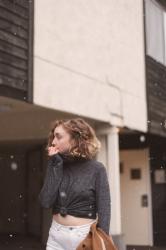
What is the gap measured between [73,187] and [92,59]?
708cm

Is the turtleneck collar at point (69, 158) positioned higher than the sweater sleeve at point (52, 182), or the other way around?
the turtleneck collar at point (69, 158)

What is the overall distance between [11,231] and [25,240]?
2.62 metres

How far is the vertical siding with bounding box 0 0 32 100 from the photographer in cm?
842

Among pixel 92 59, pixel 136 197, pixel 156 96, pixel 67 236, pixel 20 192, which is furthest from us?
pixel 20 192

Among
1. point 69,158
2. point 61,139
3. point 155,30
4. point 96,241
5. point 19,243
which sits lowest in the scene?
point 19,243

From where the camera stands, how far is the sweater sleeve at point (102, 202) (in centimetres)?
377

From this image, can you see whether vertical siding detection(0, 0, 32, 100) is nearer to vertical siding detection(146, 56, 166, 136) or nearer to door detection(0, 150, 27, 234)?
vertical siding detection(146, 56, 166, 136)

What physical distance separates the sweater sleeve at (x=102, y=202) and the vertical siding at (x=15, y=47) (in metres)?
4.65

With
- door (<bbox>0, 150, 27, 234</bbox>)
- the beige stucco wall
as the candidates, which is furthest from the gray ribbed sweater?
door (<bbox>0, 150, 27, 234</bbox>)

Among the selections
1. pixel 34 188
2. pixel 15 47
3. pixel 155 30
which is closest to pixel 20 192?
pixel 34 188

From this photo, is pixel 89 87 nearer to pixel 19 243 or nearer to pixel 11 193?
pixel 19 243

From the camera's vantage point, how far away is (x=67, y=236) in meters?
3.80

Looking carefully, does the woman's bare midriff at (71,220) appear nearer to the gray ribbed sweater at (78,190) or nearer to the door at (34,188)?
the gray ribbed sweater at (78,190)

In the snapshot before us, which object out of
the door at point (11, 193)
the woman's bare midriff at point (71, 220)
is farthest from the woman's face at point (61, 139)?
the door at point (11, 193)
